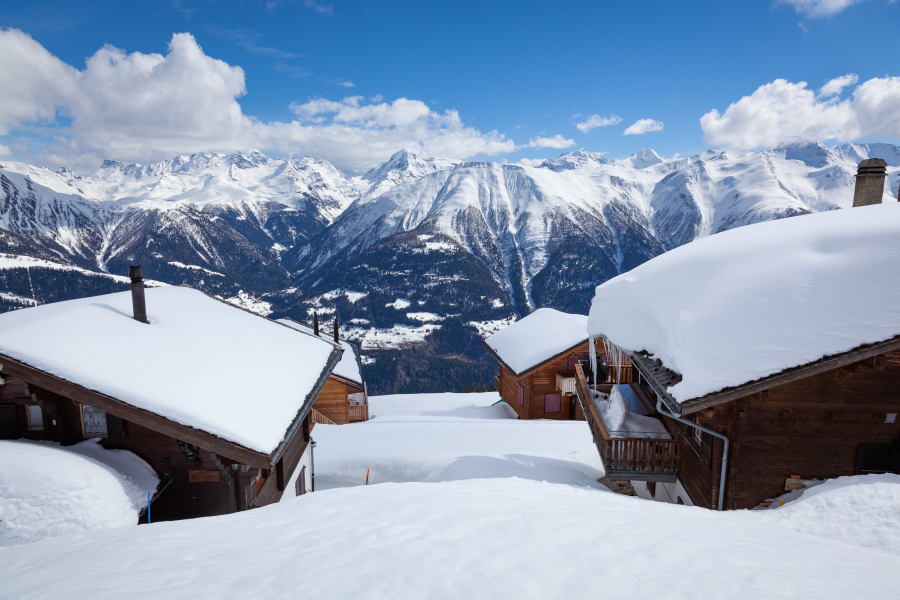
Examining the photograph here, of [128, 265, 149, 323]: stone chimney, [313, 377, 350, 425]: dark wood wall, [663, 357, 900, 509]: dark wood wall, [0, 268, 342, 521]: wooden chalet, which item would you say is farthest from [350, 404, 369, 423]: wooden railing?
[663, 357, 900, 509]: dark wood wall

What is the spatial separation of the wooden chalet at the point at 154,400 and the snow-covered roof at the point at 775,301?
8.20 m

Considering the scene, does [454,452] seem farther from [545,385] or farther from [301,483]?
[545,385]

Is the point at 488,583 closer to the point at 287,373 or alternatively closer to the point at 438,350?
the point at 287,373

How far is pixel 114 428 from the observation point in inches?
327

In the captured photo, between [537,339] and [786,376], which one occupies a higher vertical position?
[786,376]

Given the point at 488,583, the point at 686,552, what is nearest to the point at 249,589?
the point at 488,583

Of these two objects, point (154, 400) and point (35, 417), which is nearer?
point (154, 400)

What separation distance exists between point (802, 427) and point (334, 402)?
23.4 metres

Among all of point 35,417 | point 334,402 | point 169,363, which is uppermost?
point 169,363

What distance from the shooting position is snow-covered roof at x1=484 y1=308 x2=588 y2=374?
84.5ft

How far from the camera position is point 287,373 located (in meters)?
11.9

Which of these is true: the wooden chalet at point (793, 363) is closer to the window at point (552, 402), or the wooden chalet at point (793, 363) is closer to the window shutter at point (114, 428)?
the window shutter at point (114, 428)

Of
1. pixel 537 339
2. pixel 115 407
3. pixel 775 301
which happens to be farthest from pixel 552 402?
pixel 115 407

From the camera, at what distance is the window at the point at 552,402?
2639 centimetres
